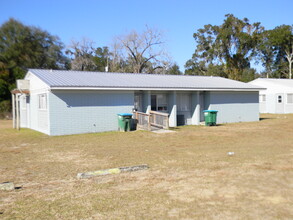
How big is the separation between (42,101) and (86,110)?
2.80 meters

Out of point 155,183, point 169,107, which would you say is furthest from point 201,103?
point 155,183

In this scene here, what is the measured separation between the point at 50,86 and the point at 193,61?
43648mm

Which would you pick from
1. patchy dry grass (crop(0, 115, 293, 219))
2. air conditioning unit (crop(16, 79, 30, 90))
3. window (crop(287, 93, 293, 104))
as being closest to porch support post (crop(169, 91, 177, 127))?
patchy dry grass (crop(0, 115, 293, 219))

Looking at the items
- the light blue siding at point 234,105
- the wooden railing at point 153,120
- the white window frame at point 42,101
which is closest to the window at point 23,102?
the white window frame at point 42,101

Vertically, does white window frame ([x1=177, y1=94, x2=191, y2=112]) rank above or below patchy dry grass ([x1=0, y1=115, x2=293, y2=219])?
above

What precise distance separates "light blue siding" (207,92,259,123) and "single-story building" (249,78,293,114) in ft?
32.6

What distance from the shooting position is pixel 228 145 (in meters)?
10.9

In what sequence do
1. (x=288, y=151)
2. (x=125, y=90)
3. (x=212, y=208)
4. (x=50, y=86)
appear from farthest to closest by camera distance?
1. (x=125, y=90)
2. (x=50, y=86)
3. (x=288, y=151)
4. (x=212, y=208)

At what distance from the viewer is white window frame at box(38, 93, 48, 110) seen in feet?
50.8

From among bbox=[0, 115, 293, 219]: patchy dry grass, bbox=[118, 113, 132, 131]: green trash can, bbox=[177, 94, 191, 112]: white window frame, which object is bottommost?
bbox=[0, 115, 293, 219]: patchy dry grass

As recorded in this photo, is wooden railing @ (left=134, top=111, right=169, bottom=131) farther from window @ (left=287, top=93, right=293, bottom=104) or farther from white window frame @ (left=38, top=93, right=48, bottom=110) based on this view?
window @ (left=287, top=93, right=293, bottom=104)

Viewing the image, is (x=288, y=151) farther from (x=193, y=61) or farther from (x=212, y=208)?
(x=193, y=61)

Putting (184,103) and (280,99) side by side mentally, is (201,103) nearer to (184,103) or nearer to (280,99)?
(184,103)

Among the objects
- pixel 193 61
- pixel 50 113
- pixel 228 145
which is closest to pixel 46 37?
pixel 193 61
